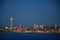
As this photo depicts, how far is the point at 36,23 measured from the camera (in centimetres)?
348

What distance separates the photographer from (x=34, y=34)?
3504mm

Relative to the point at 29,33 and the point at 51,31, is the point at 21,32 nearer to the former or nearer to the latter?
the point at 29,33

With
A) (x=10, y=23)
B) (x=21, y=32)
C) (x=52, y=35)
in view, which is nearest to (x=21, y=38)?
(x=21, y=32)

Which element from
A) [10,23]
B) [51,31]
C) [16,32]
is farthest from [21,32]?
[51,31]

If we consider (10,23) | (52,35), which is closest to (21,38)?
(10,23)

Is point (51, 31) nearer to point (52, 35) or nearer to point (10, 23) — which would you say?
point (52, 35)

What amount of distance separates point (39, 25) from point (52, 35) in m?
0.38

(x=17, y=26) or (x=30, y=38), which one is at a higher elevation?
(x=17, y=26)

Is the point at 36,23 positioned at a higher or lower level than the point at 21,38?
higher

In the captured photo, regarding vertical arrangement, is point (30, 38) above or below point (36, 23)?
below

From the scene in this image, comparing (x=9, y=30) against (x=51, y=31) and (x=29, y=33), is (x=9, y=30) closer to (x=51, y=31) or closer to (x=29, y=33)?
(x=29, y=33)

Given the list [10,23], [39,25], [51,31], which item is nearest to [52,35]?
Answer: [51,31]

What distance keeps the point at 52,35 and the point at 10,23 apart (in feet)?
3.36

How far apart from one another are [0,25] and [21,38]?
0.58m
